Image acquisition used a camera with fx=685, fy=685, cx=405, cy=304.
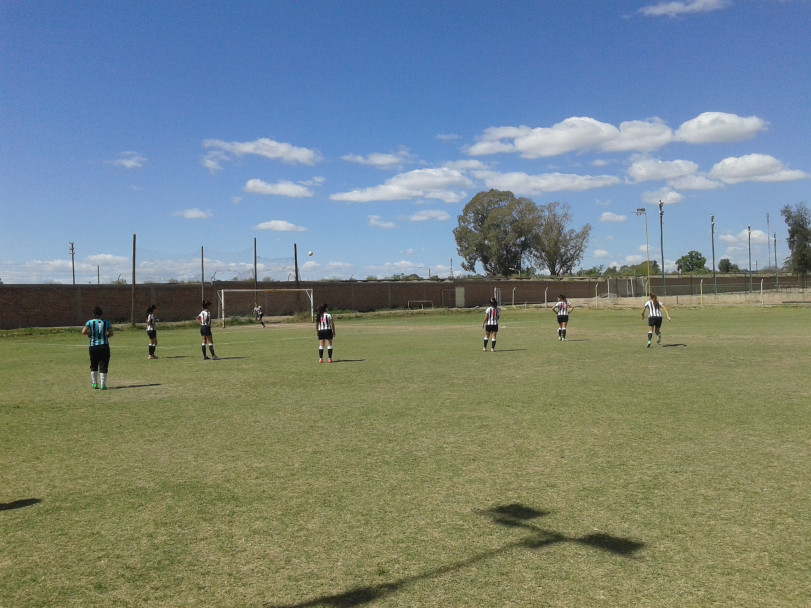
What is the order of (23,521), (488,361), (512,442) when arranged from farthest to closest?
(488,361), (512,442), (23,521)

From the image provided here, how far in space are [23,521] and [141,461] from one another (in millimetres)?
2148

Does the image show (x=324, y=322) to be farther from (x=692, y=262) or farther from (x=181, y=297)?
(x=692, y=262)

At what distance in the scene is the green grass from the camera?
4645mm

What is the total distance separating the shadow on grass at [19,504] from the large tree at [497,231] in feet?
320

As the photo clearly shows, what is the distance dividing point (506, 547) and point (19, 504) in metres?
4.64

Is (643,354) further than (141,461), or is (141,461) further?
(643,354)

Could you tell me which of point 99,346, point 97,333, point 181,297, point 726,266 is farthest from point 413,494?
point 726,266

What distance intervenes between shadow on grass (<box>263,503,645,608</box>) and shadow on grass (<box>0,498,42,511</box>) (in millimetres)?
3452

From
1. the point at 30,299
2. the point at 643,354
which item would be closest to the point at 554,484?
the point at 643,354

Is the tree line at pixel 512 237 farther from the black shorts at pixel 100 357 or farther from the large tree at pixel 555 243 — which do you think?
the black shorts at pixel 100 357

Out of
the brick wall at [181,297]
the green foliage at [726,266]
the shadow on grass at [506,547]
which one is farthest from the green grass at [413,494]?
the green foliage at [726,266]

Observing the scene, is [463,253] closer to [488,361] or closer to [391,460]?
[488,361]

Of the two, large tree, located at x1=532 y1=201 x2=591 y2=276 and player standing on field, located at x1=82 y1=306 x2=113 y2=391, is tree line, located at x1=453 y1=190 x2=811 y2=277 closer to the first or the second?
large tree, located at x1=532 y1=201 x2=591 y2=276

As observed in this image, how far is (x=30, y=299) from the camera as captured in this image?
147 feet
